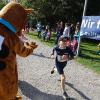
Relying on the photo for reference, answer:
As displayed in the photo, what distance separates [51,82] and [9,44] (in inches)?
222

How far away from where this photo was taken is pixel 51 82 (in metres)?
9.95

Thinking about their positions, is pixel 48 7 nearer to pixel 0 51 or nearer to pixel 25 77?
pixel 25 77

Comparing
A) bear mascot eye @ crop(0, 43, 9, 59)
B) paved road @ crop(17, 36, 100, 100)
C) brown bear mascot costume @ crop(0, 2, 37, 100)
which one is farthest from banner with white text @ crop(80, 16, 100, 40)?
bear mascot eye @ crop(0, 43, 9, 59)

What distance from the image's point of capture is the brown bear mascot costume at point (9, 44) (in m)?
4.35

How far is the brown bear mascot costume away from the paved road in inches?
148

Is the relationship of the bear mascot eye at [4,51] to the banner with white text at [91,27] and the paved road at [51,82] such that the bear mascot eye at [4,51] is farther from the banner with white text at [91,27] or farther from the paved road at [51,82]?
the banner with white text at [91,27]

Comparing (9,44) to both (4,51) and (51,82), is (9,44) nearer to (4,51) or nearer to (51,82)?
(4,51)

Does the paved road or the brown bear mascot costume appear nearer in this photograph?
the brown bear mascot costume

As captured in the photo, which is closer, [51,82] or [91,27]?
[51,82]

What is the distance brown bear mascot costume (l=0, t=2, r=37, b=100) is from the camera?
171 inches

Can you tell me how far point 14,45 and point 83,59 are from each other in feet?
35.7

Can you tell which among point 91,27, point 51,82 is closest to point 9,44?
point 51,82

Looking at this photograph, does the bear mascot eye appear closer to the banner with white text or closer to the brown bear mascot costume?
the brown bear mascot costume

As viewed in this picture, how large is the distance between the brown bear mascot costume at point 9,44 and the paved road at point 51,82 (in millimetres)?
3758
